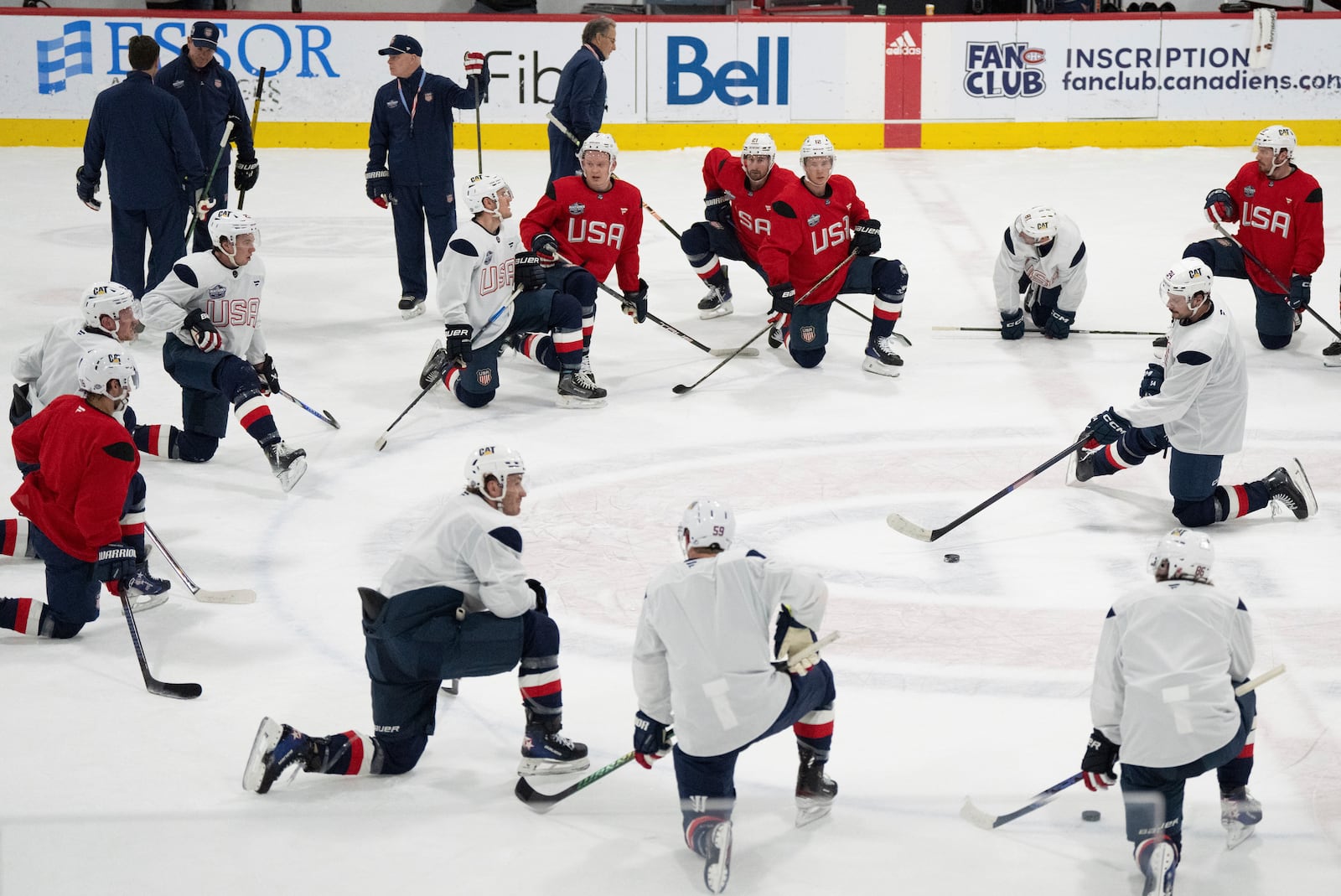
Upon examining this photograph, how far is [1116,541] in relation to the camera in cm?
574

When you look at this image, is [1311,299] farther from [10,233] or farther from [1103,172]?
[10,233]

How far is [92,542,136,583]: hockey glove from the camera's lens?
4527 mm

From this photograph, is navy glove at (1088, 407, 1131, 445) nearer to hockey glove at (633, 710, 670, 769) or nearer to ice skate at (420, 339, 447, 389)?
hockey glove at (633, 710, 670, 769)

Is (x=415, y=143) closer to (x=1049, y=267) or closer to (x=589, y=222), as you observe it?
(x=589, y=222)

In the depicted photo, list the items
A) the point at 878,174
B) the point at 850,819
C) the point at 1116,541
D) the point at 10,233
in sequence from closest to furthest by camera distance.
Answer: the point at 850,819 < the point at 1116,541 < the point at 10,233 < the point at 878,174

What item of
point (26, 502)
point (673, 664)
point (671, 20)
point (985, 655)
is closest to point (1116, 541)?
point (985, 655)

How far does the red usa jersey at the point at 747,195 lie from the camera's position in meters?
8.33

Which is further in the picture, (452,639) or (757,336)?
(757,336)

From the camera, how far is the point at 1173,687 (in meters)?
3.44

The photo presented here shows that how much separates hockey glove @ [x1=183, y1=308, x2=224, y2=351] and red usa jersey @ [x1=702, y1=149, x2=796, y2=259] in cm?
305

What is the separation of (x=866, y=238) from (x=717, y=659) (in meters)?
4.54

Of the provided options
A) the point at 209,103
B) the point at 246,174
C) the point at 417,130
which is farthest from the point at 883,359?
the point at 209,103

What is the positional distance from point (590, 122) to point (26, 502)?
18.4ft

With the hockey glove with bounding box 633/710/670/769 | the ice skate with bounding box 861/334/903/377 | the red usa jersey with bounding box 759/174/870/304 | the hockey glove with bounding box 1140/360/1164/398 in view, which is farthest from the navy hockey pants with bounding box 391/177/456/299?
the hockey glove with bounding box 633/710/670/769
